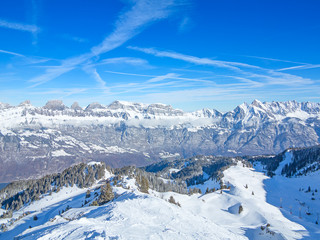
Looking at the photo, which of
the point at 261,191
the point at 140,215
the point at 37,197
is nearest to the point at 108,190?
the point at 140,215

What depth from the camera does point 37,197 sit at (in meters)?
151

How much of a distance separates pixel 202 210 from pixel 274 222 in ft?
107

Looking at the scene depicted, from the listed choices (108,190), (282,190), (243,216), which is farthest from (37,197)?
(282,190)

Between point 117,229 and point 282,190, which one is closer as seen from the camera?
point 117,229

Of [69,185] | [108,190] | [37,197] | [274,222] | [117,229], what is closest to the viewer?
[117,229]

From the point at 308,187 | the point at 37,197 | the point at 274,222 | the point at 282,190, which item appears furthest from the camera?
the point at 282,190

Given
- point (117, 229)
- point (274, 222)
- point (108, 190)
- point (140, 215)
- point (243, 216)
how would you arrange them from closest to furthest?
point (117, 229)
point (140, 215)
point (108, 190)
point (274, 222)
point (243, 216)

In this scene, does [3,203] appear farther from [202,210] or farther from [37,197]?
[202,210]

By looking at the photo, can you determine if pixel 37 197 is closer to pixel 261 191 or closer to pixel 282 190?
pixel 261 191

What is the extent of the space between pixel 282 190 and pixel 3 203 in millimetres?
→ 230336

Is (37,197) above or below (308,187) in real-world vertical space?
above

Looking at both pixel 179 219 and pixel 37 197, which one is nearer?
pixel 179 219

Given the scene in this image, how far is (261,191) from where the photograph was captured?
651ft

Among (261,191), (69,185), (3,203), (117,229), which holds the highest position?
(117,229)
